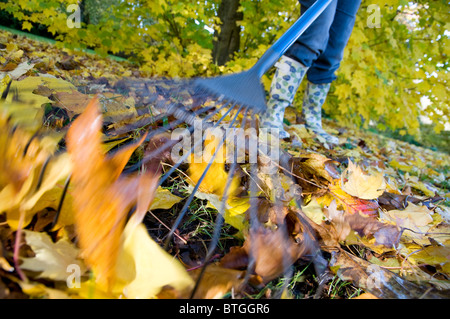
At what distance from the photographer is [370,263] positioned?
1.49 ft

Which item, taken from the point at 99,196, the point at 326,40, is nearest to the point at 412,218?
the point at 99,196

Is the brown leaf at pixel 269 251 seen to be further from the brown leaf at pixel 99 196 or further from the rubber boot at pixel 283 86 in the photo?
the rubber boot at pixel 283 86

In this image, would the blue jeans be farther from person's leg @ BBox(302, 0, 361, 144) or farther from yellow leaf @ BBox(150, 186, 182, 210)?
yellow leaf @ BBox(150, 186, 182, 210)

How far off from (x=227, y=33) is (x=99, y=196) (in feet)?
10.5

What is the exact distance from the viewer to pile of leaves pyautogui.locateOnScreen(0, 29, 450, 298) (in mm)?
308

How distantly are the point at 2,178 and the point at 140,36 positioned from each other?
3.03 meters

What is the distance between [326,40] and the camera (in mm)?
1326

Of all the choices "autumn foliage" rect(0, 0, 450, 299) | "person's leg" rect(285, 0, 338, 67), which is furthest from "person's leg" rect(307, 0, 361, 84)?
"autumn foliage" rect(0, 0, 450, 299)

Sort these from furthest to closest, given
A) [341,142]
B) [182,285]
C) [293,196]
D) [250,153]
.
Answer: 1. [341,142]
2. [250,153]
3. [293,196]
4. [182,285]

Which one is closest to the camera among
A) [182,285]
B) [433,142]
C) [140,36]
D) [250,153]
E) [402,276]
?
[182,285]

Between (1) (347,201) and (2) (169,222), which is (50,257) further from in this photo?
(1) (347,201)

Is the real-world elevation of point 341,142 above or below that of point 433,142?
above
